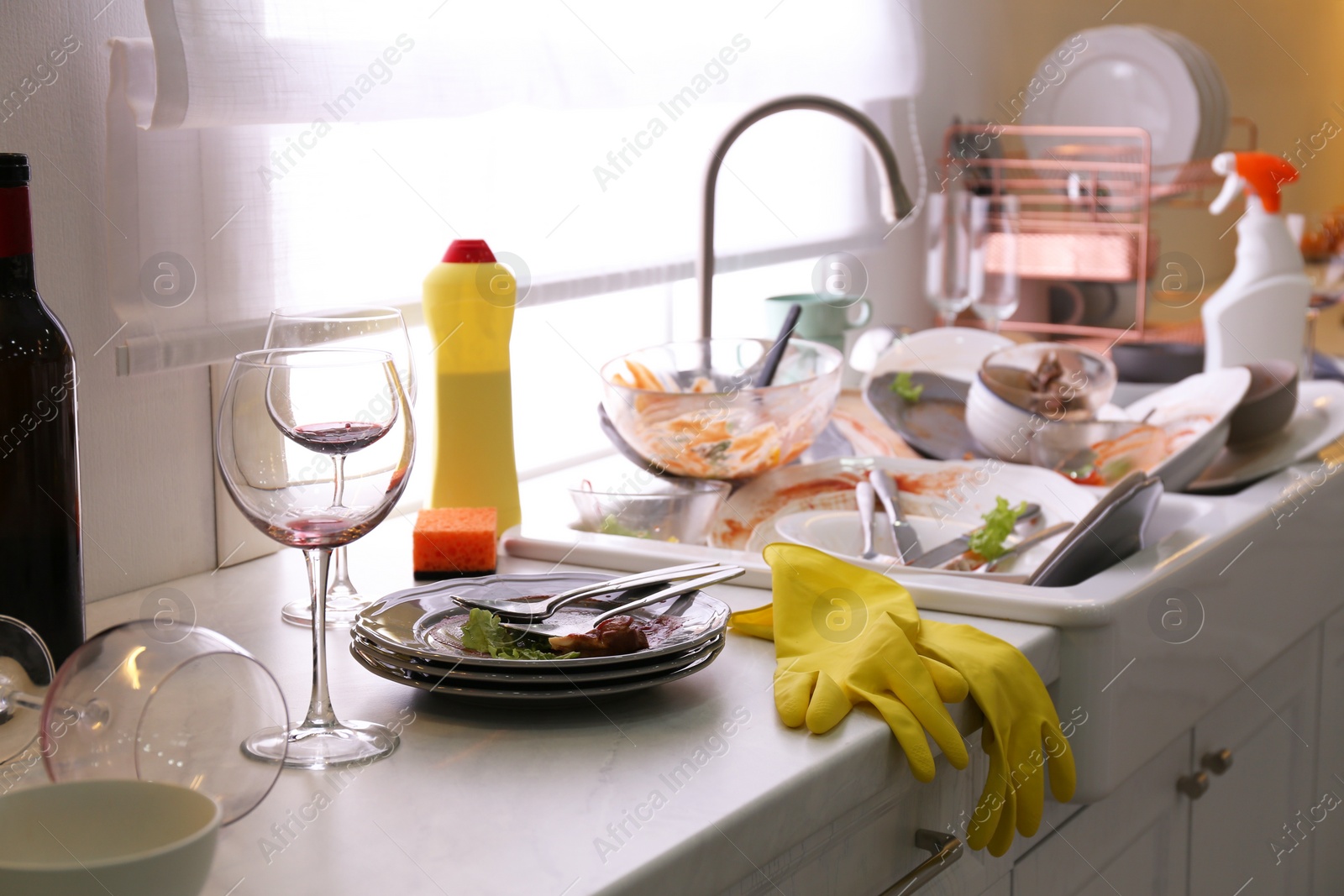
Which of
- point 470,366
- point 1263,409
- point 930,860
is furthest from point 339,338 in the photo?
point 1263,409

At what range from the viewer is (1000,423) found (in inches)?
56.5

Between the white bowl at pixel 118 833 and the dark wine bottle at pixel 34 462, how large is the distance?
0.29 metres

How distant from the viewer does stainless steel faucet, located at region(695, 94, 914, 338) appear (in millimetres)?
1404

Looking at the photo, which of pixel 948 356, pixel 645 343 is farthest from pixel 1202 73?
pixel 645 343

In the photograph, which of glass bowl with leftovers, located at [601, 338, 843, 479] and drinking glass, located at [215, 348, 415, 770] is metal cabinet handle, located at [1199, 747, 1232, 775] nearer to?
glass bowl with leftovers, located at [601, 338, 843, 479]

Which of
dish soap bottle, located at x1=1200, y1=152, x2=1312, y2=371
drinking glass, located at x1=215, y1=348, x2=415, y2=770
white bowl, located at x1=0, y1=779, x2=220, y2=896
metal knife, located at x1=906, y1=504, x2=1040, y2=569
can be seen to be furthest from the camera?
dish soap bottle, located at x1=1200, y1=152, x2=1312, y2=371

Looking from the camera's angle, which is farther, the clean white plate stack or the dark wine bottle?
the clean white plate stack

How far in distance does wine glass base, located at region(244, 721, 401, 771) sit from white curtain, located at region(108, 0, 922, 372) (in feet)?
1.45

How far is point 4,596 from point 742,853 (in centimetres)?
48

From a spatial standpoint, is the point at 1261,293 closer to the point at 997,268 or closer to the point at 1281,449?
the point at 1281,449

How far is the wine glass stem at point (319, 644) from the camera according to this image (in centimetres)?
69

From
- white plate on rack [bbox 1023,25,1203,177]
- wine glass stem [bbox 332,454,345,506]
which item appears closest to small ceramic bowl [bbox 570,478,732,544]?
wine glass stem [bbox 332,454,345,506]

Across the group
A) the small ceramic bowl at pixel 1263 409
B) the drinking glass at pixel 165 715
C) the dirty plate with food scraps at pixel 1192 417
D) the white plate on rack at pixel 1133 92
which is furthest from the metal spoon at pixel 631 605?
the white plate on rack at pixel 1133 92

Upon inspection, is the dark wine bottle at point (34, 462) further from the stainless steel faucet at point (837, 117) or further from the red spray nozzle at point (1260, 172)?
the red spray nozzle at point (1260, 172)
